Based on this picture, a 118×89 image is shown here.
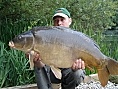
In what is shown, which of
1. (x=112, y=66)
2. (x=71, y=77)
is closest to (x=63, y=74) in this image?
(x=71, y=77)

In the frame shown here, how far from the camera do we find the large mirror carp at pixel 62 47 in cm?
320

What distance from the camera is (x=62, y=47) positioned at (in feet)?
10.7

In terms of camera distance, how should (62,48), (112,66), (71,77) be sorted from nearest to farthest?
(62,48) < (112,66) < (71,77)

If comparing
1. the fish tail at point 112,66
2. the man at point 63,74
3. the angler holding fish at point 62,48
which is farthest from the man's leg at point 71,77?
the fish tail at point 112,66

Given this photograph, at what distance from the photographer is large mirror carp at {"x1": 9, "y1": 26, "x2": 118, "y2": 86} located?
3.20 m

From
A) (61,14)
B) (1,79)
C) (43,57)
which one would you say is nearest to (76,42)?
(43,57)

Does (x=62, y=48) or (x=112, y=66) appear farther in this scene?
(x=112, y=66)

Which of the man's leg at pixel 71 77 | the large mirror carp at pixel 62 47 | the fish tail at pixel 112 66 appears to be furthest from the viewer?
the man's leg at pixel 71 77

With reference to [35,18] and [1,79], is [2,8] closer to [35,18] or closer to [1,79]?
[35,18]

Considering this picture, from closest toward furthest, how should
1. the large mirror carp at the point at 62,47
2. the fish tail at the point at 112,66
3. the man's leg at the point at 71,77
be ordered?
the large mirror carp at the point at 62,47 → the fish tail at the point at 112,66 → the man's leg at the point at 71,77

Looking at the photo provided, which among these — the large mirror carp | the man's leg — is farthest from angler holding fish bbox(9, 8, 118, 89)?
the man's leg

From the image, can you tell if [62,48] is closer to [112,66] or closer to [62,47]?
[62,47]

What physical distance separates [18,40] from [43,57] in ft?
0.90

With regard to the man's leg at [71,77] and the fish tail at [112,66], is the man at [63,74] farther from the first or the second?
the fish tail at [112,66]
